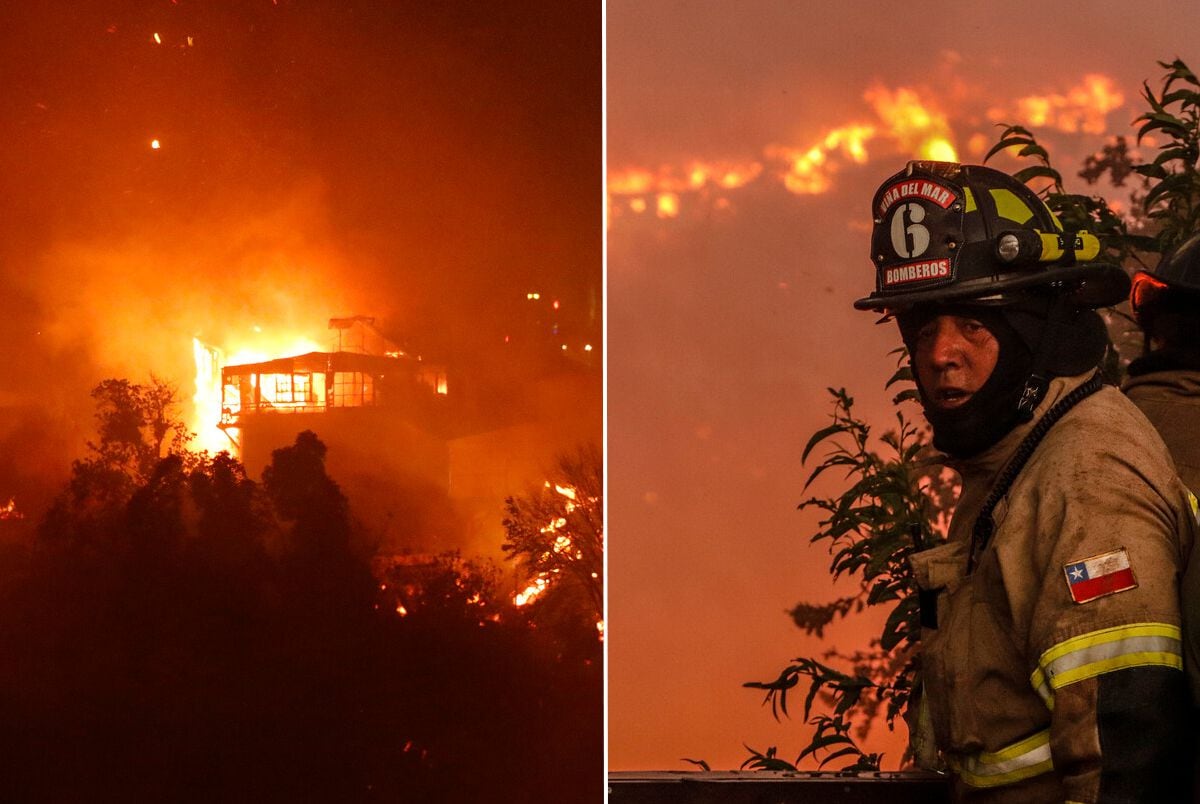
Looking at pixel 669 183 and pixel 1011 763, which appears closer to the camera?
pixel 1011 763

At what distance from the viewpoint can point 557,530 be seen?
8.75ft

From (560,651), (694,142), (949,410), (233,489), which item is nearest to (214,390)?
(233,489)

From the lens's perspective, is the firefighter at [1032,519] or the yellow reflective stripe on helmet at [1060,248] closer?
the firefighter at [1032,519]

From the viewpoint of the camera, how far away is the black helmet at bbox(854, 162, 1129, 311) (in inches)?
70.8

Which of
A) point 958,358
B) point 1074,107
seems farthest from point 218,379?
point 1074,107

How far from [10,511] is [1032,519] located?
6.54 ft

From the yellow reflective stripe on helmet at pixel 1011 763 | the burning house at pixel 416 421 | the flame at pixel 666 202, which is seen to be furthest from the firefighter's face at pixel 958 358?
the flame at pixel 666 202

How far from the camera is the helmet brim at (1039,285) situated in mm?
1791

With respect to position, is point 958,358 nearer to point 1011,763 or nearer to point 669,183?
point 1011,763

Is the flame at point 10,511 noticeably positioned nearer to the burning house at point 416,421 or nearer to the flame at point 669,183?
the burning house at point 416,421

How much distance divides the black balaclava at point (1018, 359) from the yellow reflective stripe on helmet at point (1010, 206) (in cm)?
13

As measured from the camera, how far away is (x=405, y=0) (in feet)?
8.82

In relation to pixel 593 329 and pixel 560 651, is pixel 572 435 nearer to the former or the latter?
pixel 593 329

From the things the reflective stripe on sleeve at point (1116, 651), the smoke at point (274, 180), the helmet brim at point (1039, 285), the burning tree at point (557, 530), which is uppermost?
the smoke at point (274, 180)
